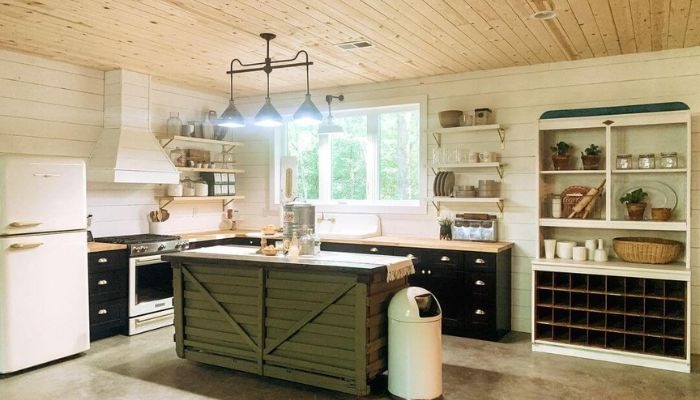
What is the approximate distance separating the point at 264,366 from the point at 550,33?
3.19 m

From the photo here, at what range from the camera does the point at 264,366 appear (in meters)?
3.79

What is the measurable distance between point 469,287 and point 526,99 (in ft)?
6.06

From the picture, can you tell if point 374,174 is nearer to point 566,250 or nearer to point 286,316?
point 566,250

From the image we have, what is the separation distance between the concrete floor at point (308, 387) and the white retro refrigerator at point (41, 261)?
212mm

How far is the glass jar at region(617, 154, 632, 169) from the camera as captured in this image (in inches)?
176

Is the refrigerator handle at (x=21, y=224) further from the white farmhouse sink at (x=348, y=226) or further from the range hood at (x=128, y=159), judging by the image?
the white farmhouse sink at (x=348, y=226)

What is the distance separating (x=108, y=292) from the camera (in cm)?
486

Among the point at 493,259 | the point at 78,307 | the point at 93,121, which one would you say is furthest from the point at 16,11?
the point at 493,259

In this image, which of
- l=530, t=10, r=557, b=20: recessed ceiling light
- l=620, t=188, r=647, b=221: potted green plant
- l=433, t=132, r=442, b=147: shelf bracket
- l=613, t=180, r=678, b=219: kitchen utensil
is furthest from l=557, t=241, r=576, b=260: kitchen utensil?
l=530, t=10, r=557, b=20: recessed ceiling light

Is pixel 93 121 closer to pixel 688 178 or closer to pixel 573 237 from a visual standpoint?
pixel 573 237

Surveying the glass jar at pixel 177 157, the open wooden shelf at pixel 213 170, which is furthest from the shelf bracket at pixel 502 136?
the glass jar at pixel 177 157

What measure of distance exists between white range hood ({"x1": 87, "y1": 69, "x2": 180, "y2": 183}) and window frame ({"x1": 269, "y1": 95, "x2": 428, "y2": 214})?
4.59ft

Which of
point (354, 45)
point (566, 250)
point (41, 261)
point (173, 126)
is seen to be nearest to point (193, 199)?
point (173, 126)

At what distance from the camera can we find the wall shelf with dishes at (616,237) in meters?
4.18
